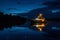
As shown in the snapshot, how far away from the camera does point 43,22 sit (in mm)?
20609

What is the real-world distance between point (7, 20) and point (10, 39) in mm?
17324

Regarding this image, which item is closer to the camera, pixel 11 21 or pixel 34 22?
pixel 34 22

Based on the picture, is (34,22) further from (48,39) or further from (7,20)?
(48,39)

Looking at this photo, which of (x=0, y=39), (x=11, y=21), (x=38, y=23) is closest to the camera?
(x=0, y=39)

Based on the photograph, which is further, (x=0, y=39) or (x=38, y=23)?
(x=38, y=23)

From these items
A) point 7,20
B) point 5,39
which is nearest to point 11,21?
point 7,20

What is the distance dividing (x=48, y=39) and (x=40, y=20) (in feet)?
32.5

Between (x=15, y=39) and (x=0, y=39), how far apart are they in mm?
806

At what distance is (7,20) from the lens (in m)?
27.8

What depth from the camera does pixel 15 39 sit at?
418 inches

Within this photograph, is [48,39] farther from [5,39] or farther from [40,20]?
[40,20]

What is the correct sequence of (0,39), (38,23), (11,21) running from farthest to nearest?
(11,21)
(38,23)
(0,39)

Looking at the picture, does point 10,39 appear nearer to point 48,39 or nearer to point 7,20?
point 48,39

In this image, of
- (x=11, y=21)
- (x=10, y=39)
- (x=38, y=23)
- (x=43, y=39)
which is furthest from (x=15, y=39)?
A: (x=11, y=21)
